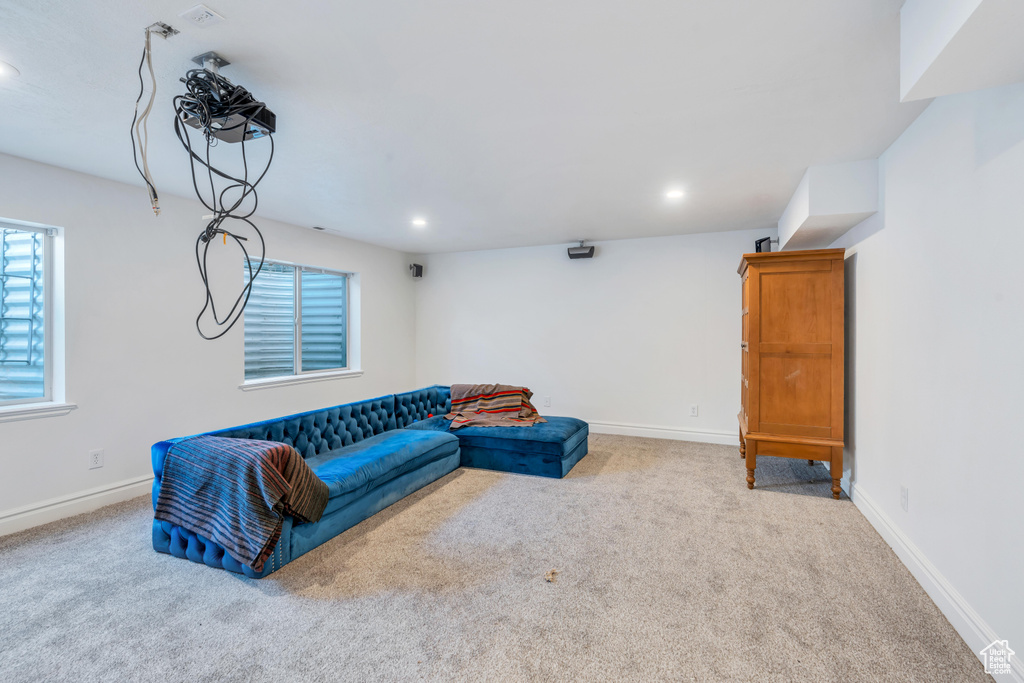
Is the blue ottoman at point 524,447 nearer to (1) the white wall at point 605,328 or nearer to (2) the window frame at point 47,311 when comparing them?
(1) the white wall at point 605,328

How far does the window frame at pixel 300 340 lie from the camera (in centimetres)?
455

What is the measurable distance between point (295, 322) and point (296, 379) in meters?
0.65

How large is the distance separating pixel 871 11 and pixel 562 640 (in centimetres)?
257

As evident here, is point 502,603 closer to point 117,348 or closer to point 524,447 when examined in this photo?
Answer: point 524,447

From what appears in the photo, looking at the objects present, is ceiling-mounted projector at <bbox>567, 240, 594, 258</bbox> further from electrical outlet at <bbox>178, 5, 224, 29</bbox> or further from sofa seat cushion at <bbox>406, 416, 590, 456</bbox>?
electrical outlet at <bbox>178, 5, 224, 29</bbox>

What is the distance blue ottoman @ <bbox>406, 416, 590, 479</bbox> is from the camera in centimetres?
383

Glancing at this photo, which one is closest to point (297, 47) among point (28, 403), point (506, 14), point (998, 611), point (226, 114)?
point (226, 114)

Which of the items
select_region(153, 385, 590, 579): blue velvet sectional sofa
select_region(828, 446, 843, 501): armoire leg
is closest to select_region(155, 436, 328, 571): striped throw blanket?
select_region(153, 385, 590, 579): blue velvet sectional sofa

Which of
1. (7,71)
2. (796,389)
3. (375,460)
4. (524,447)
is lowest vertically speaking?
(524,447)

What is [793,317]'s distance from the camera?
133 inches

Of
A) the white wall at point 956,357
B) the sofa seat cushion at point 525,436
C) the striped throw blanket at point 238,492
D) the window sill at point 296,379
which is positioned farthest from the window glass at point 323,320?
the white wall at point 956,357

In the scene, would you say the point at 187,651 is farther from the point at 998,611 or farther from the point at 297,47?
the point at 998,611

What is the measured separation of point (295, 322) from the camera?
4.97 m

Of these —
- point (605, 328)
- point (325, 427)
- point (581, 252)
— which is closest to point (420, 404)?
point (325, 427)
